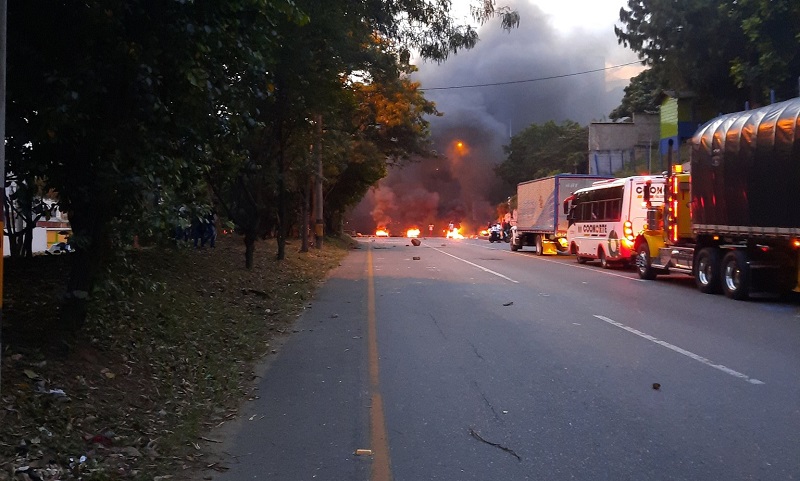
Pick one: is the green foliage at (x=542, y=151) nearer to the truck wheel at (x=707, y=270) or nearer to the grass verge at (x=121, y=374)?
the truck wheel at (x=707, y=270)

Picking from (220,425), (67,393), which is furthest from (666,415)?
(67,393)

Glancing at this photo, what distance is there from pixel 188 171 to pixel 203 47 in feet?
4.95

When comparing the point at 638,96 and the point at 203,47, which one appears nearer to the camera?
the point at 203,47

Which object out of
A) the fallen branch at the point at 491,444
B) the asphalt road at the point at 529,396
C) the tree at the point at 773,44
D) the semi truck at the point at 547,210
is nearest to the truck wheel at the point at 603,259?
the semi truck at the point at 547,210

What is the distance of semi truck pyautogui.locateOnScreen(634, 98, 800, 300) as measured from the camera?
14.8 metres

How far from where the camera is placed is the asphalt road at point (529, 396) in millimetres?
5828

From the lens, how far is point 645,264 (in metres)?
21.1

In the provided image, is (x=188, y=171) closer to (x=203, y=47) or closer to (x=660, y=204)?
(x=203, y=47)

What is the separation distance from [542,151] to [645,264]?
5035 cm

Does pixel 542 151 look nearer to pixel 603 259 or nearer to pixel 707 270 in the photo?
pixel 603 259

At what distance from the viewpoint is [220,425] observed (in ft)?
22.6

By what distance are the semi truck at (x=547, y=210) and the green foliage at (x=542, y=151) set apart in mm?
27405

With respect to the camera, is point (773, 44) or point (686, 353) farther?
point (773, 44)

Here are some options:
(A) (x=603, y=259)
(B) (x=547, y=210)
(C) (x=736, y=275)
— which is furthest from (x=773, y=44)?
(C) (x=736, y=275)
